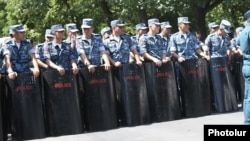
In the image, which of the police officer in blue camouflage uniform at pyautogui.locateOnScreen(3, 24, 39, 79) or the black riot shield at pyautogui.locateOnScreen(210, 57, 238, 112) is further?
the black riot shield at pyautogui.locateOnScreen(210, 57, 238, 112)

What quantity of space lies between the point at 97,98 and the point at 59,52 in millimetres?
1120

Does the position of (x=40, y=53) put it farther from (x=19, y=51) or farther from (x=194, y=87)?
(x=194, y=87)

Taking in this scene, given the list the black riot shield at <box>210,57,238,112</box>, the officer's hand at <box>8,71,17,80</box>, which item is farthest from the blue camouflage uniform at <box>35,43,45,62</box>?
the black riot shield at <box>210,57,238,112</box>

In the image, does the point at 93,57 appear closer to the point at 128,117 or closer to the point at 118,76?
the point at 118,76

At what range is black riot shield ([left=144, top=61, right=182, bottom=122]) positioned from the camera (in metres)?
9.79

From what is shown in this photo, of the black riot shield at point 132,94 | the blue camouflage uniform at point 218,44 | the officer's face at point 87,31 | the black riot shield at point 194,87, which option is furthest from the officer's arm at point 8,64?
the blue camouflage uniform at point 218,44

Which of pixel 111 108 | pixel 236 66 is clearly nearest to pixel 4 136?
pixel 111 108

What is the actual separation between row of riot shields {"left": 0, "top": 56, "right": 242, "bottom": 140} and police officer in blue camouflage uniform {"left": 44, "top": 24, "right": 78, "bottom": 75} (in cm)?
48

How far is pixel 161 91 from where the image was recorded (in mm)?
9859

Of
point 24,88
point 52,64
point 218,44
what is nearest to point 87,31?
point 52,64

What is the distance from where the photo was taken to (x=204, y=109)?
402 inches

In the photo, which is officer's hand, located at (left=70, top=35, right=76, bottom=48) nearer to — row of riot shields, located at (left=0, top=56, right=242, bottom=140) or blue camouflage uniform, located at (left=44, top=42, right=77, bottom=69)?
blue camouflage uniform, located at (left=44, top=42, right=77, bottom=69)

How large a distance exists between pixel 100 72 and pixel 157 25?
1.87 m

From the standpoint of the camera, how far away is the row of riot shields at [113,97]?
28.8 ft
